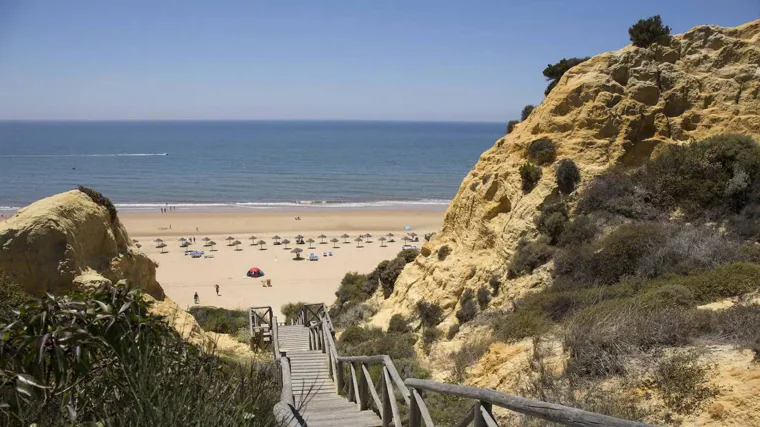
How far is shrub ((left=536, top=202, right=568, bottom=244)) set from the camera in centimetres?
1441

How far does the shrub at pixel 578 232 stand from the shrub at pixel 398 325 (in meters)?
4.88

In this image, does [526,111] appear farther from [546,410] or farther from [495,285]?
[546,410]

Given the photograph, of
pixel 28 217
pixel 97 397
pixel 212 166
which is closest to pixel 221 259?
pixel 28 217

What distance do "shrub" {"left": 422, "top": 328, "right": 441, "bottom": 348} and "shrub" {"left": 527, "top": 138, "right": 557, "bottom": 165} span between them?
19.1ft

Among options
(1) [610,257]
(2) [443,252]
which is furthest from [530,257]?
(2) [443,252]

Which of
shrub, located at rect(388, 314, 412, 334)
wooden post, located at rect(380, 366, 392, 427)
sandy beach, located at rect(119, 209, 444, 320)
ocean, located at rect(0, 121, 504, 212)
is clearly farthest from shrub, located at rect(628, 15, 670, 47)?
ocean, located at rect(0, 121, 504, 212)

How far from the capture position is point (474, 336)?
1249 centimetres

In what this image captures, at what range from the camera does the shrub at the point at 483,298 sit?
1445 centimetres

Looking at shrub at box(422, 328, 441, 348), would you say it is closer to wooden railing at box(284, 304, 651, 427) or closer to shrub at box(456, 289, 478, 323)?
shrub at box(456, 289, 478, 323)

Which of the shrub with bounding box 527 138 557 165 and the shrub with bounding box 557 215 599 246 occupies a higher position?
the shrub with bounding box 527 138 557 165

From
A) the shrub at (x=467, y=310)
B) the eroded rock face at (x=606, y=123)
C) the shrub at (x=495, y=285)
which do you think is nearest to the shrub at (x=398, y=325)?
the eroded rock face at (x=606, y=123)

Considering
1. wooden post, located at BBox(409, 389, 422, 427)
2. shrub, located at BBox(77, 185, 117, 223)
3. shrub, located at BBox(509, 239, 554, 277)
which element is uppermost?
shrub, located at BBox(77, 185, 117, 223)

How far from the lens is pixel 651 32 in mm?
18000

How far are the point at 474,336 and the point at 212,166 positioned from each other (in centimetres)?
8866
